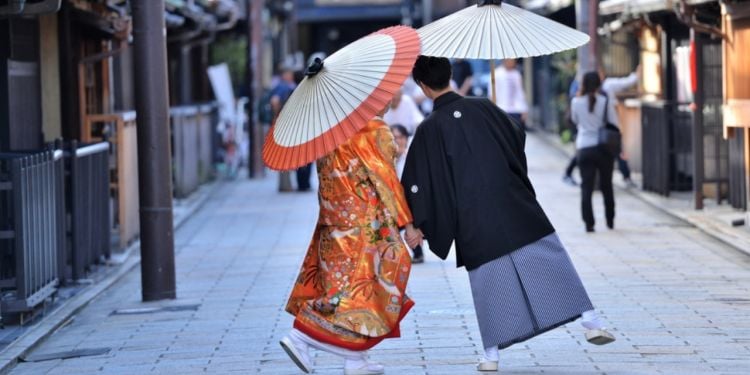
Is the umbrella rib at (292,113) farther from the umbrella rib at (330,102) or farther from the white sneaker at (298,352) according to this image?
the white sneaker at (298,352)

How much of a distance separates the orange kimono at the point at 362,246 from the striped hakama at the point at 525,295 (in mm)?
430

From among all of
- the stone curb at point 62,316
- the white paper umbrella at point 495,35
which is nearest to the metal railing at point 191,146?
the stone curb at point 62,316

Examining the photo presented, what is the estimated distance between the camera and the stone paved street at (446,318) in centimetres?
849

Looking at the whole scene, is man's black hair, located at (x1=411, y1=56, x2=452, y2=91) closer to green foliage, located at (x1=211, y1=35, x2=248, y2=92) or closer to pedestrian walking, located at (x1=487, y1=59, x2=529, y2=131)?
pedestrian walking, located at (x1=487, y1=59, x2=529, y2=131)

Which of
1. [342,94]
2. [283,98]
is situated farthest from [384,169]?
[283,98]

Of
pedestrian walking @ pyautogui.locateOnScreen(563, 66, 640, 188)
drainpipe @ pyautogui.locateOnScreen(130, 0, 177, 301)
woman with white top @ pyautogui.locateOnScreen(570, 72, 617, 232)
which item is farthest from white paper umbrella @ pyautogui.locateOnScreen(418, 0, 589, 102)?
pedestrian walking @ pyautogui.locateOnScreen(563, 66, 640, 188)

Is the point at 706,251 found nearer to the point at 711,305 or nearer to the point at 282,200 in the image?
the point at 711,305

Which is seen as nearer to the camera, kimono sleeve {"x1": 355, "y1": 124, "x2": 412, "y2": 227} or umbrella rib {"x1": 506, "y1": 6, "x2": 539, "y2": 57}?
kimono sleeve {"x1": 355, "y1": 124, "x2": 412, "y2": 227}

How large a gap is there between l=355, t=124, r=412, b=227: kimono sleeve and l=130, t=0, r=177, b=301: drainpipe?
4.10 metres

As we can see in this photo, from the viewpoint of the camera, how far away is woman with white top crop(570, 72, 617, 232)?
15.7 meters

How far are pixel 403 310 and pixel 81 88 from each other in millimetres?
9304

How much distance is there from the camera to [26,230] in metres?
10.4

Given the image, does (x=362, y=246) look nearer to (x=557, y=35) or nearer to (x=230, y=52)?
(x=557, y=35)

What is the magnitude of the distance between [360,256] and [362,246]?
5cm
